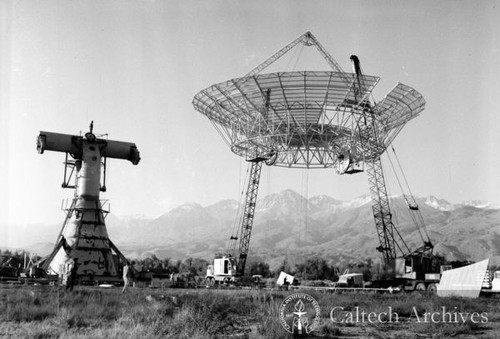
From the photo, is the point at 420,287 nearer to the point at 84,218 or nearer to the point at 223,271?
the point at 223,271

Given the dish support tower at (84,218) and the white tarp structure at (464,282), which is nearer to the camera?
the white tarp structure at (464,282)

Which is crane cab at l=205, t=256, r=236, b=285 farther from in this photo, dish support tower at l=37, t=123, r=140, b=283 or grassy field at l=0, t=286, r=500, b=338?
grassy field at l=0, t=286, r=500, b=338

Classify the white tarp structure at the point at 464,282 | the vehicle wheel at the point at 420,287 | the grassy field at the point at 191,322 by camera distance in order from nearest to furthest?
1. the grassy field at the point at 191,322
2. the white tarp structure at the point at 464,282
3. the vehicle wheel at the point at 420,287

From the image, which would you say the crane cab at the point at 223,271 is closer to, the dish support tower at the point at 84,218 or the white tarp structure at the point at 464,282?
the dish support tower at the point at 84,218

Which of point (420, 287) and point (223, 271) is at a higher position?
point (223, 271)

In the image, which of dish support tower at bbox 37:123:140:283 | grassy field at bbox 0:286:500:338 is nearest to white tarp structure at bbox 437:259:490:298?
grassy field at bbox 0:286:500:338

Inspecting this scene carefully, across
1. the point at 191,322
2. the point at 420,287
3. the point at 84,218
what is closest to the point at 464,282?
the point at 420,287

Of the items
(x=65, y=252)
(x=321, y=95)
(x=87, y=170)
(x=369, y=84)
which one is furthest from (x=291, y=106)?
(x=65, y=252)

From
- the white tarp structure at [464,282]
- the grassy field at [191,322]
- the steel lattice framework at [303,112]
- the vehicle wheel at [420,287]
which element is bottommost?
the vehicle wheel at [420,287]

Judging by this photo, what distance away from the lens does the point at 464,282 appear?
93.4ft

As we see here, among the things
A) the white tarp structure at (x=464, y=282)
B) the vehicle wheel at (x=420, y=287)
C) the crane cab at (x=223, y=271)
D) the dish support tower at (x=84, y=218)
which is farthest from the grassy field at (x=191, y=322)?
the crane cab at (x=223, y=271)

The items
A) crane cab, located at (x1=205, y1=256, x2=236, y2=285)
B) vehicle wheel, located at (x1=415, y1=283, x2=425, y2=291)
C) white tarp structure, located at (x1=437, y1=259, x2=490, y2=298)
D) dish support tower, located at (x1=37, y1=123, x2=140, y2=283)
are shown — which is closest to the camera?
white tarp structure, located at (x1=437, y1=259, x2=490, y2=298)

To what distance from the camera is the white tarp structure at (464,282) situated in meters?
26.4

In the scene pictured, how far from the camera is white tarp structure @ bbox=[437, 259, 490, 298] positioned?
→ 26.4 m
